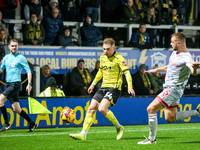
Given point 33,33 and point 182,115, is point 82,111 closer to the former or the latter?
point 33,33

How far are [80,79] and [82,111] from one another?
1.39 metres

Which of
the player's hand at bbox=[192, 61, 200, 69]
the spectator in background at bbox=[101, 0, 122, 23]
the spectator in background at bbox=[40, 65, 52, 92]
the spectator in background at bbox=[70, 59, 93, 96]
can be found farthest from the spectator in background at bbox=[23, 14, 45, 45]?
the player's hand at bbox=[192, 61, 200, 69]

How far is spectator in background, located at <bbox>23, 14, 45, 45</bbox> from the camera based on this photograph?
12688mm

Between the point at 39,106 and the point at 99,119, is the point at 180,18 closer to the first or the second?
the point at 99,119

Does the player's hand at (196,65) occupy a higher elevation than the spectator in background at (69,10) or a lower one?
lower

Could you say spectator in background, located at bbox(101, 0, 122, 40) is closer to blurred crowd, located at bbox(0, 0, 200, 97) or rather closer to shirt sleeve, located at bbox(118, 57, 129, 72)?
blurred crowd, located at bbox(0, 0, 200, 97)

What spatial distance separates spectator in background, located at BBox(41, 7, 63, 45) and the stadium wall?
2.80m

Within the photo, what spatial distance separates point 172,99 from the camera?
6.77 metres

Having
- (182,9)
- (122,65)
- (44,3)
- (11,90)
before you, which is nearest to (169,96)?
(122,65)

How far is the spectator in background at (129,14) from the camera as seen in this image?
14438 millimetres

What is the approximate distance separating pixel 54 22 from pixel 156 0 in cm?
450

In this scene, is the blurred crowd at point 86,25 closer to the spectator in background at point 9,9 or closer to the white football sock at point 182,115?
the spectator in background at point 9,9

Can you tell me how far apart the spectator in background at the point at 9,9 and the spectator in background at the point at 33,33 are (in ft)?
2.41

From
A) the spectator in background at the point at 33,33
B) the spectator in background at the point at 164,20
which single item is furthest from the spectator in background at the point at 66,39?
the spectator in background at the point at 164,20
